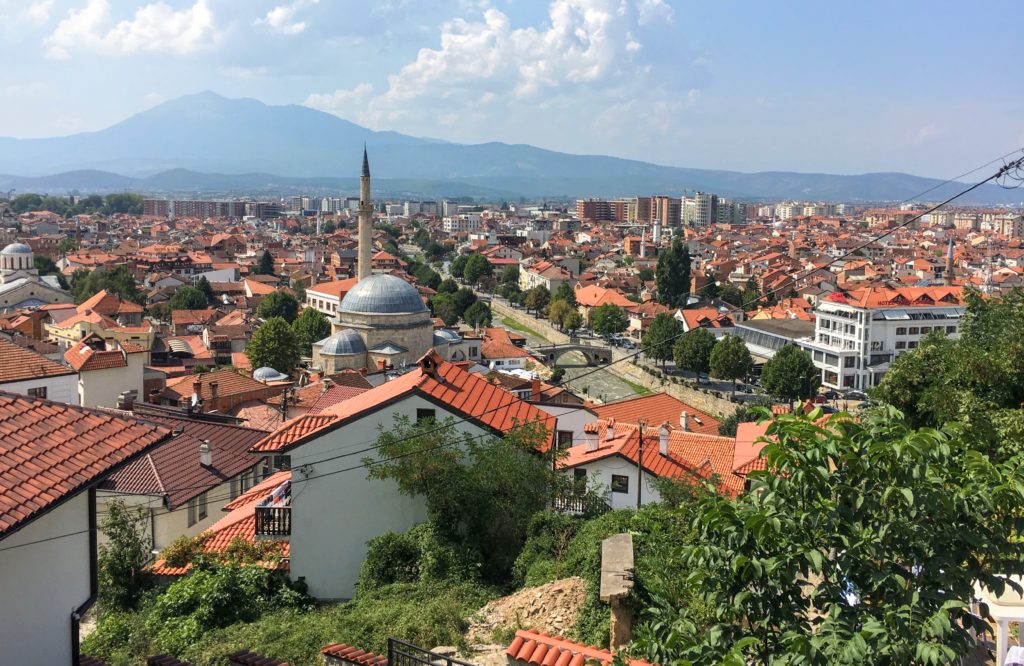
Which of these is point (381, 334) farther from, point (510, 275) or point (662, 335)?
point (510, 275)

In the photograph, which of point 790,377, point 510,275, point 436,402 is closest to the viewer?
point 436,402

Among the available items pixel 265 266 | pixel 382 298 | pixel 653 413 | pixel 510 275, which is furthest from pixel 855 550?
pixel 265 266

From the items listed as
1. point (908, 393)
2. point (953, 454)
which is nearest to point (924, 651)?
point (953, 454)

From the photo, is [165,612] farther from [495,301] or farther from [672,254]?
[495,301]

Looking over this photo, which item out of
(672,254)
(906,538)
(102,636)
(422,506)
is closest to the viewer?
(906,538)

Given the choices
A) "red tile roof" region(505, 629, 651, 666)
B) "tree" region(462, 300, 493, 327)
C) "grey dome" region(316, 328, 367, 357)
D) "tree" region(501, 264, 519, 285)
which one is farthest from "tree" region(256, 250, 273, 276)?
"red tile roof" region(505, 629, 651, 666)

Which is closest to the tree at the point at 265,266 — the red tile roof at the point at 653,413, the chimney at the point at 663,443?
the red tile roof at the point at 653,413

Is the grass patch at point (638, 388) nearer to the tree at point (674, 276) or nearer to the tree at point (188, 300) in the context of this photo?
the tree at point (674, 276)

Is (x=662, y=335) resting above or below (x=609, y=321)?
above
